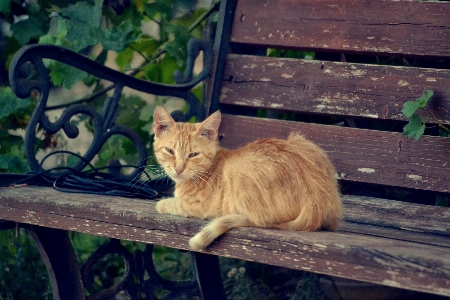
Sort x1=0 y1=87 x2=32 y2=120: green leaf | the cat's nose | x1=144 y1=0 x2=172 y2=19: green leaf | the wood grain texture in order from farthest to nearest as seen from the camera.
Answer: x1=144 y1=0 x2=172 y2=19: green leaf → x1=0 y1=87 x2=32 y2=120: green leaf → the cat's nose → the wood grain texture

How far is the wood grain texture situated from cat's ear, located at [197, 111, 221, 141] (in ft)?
1.05

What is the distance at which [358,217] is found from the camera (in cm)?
243

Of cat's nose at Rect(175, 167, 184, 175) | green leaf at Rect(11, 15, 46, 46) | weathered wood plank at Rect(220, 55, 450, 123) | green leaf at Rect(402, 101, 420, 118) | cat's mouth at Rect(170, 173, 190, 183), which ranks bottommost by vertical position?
cat's mouth at Rect(170, 173, 190, 183)

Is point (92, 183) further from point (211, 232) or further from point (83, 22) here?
point (83, 22)

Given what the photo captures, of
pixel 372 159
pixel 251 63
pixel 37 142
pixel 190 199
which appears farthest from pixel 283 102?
pixel 37 142

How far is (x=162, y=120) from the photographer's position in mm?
2400

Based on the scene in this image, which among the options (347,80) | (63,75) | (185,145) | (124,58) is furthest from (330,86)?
(124,58)

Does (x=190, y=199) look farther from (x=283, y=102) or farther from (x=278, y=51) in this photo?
(x=278, y=51)

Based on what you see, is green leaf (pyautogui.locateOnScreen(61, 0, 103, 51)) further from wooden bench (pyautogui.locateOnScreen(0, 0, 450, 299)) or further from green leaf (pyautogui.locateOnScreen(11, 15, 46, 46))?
wooden bench (pyautogui.locateOnScreen(0, 0, 450, 299))

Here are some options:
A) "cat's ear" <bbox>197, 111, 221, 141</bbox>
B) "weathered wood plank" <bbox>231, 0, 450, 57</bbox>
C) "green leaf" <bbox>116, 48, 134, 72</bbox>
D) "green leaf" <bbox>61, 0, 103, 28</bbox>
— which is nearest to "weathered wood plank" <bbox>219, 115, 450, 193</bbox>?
"weathered wood plank" <bbox>231, 0, 450, 57</bbox>

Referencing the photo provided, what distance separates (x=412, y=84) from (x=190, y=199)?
0.96 meters

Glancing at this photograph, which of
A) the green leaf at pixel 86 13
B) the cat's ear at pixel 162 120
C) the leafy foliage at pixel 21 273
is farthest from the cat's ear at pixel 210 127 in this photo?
the leafy foliage at pixel 21 273

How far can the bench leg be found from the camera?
8.03ft

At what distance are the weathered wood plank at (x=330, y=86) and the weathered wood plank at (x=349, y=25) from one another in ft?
0.27
